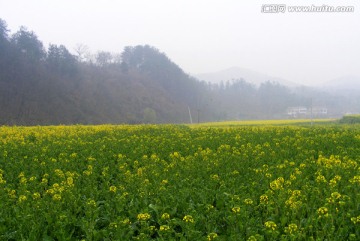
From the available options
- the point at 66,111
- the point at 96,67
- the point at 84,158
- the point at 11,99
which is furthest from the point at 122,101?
the point at 84,158

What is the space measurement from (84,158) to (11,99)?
52.2 meters

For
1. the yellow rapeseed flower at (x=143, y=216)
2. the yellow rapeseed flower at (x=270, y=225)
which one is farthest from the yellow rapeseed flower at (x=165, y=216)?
the yellow rapeseed flower at (x=270, y=225)

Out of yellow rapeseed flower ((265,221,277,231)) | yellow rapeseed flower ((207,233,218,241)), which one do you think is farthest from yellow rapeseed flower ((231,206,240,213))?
yellow rapeseed flower ((207,233,218,241))

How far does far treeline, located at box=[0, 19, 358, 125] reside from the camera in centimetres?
6050

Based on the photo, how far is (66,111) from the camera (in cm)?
6462

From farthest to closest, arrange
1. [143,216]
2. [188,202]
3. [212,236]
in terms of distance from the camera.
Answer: [188,202]
[143,216]
[212,236]

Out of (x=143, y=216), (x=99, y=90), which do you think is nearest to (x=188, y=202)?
(x=143, y=216)

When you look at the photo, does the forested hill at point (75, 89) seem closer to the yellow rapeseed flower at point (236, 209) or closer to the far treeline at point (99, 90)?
the far treeline at point (99, 90)

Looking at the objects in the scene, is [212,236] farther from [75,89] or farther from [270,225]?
[75,89]

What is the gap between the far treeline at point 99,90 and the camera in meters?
60.5

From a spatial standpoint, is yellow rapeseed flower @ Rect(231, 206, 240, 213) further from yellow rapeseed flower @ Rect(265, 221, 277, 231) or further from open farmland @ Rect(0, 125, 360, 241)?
yellow rapeseed flower @ Rect(265, 221, 277, 231)

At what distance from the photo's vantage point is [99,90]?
82.9m

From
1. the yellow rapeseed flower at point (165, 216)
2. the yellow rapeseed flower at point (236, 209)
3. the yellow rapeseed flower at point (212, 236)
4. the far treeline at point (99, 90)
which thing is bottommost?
the yellow rapeseed flower at point (212, 236)

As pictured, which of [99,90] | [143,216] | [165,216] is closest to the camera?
[143,216]
